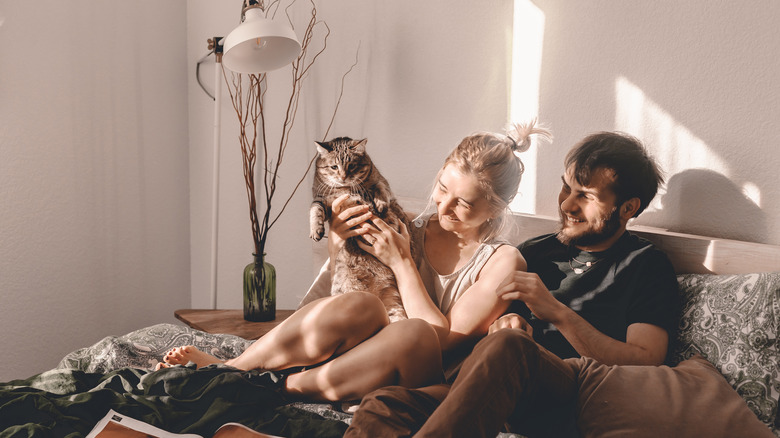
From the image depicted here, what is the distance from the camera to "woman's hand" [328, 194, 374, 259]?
1550 mm

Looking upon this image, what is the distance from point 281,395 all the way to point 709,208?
3.78 ft

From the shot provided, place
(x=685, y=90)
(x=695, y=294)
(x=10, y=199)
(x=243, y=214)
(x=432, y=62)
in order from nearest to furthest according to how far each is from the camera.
→ (x=695, y=294), (x=685, y=90), (x=432, y=62), (x=10, y=199), (x=243, y=214)

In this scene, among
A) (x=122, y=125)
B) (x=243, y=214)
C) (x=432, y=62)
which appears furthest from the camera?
(x=243, y=214)

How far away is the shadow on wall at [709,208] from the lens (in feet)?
4.42

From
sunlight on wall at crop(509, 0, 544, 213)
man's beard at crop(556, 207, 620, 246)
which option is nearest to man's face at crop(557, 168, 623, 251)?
man's beard at crop(556, 207, 620, 246)

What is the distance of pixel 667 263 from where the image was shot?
1.30 meters

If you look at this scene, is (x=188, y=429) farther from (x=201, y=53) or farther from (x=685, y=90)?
(x=201, y=53)

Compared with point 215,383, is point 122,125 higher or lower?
higher

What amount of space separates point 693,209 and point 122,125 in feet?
7.94

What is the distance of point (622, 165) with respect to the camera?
1.31m

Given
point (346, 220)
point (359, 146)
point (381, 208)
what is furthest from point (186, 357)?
point (359, 146)

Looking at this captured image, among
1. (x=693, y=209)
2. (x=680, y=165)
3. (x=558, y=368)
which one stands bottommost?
(x=558, y=368)

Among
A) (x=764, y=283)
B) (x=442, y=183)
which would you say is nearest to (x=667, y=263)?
(x=764, y=283)

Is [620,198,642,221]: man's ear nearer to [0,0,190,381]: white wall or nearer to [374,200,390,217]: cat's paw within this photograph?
[374,200,390,217]: cat's paw
